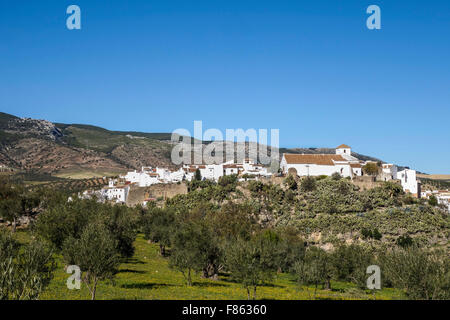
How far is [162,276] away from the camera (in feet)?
105

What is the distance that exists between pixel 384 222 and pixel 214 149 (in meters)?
142

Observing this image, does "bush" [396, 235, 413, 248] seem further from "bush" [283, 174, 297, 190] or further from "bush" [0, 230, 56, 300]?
"bush" [0, 230, 56, 300]

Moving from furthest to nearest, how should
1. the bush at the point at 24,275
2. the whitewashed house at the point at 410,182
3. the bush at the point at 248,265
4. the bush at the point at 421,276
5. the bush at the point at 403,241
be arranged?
the whitewashed house at the point at 410,182
the bush at the point at 403,241
the bush at the point at 248,265
the bush at the point at 421,276
the bush at the point at 24,275

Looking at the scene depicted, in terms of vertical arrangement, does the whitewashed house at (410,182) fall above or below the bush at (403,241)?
above

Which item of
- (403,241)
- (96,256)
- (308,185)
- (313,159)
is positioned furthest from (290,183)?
(96,256)

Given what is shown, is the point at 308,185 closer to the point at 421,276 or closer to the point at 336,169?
the point at 336,169

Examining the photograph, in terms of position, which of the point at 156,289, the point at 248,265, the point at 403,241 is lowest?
the point at 156,289

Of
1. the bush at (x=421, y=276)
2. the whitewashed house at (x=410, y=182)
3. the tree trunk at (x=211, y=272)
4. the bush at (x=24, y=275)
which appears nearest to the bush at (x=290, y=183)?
the whitewashed house at (x=410, y=182)

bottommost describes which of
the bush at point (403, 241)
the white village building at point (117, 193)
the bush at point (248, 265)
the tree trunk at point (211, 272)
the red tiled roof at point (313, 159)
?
the tree trunk at point (211, 272)

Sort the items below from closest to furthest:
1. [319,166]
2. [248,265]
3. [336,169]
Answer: [248,265]
[336,169]
[319,166]

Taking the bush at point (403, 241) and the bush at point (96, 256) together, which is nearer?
the bush at point (96, 256)

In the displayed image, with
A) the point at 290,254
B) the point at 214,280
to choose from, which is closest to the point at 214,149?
the point at 290,254

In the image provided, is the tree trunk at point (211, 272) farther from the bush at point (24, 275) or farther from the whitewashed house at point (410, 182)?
the whitewashed house at point (410, 182)

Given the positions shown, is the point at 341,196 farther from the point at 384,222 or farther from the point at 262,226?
the point at 262,226
